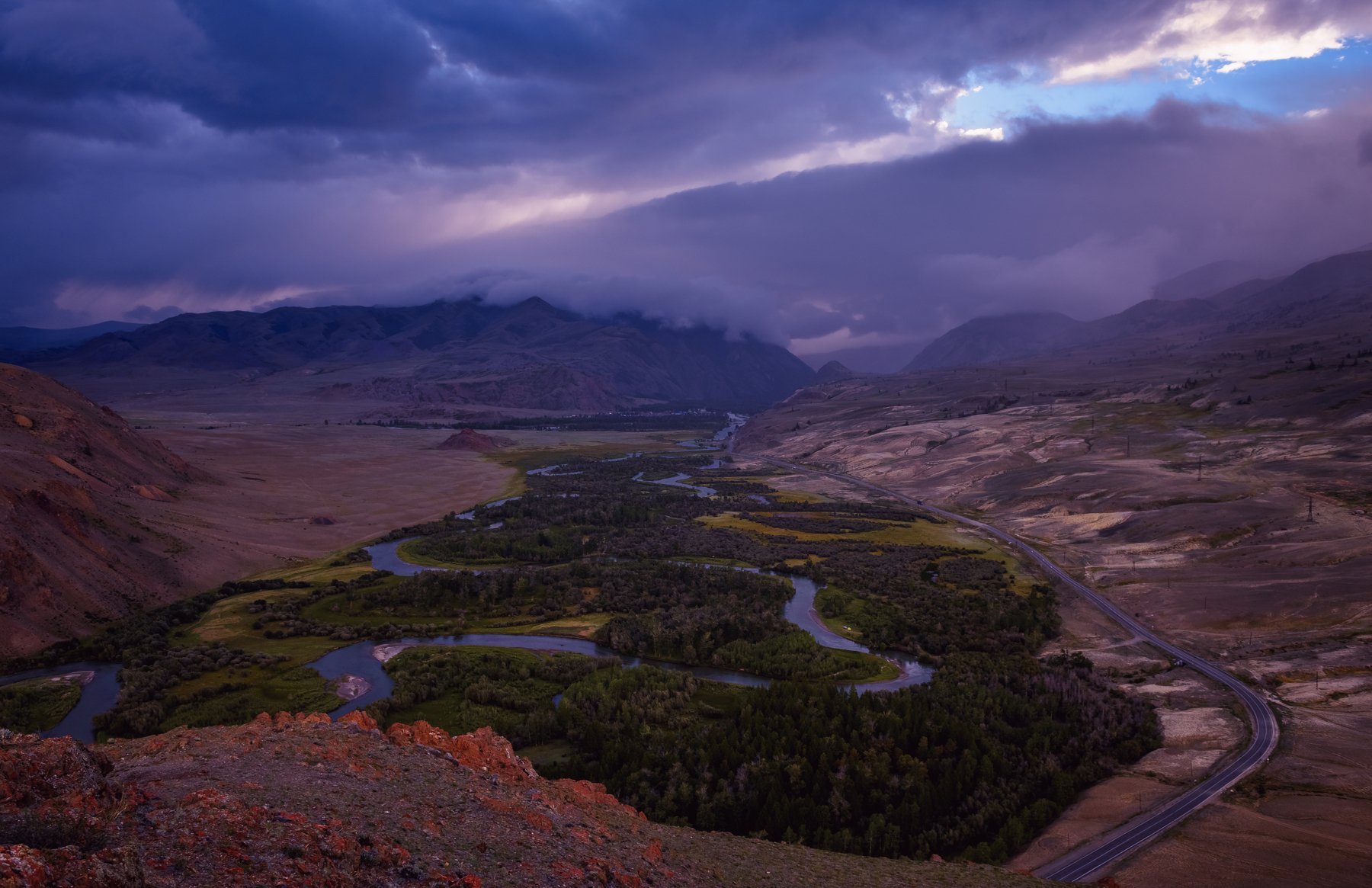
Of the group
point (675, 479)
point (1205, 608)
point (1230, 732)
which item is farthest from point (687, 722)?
point (675, 479)

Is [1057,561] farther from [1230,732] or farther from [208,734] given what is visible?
[208,734]

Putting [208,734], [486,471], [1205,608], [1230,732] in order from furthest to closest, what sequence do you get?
[486,471]
[1205,608]
[1230,732]
[208,734]

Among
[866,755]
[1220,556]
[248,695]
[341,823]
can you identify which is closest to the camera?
[341,823]

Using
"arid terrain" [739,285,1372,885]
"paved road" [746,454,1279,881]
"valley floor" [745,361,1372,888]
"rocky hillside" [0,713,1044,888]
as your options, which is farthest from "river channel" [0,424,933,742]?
"rocky hillside" [0,713,1044,888]

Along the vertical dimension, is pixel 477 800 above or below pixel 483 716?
above

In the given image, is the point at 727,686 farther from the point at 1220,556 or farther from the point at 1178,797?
the point at 1220,556

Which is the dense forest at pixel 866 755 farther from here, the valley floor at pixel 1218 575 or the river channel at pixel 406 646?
the river channel at pixel 406 646

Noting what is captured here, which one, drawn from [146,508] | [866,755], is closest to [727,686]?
[866,755]
